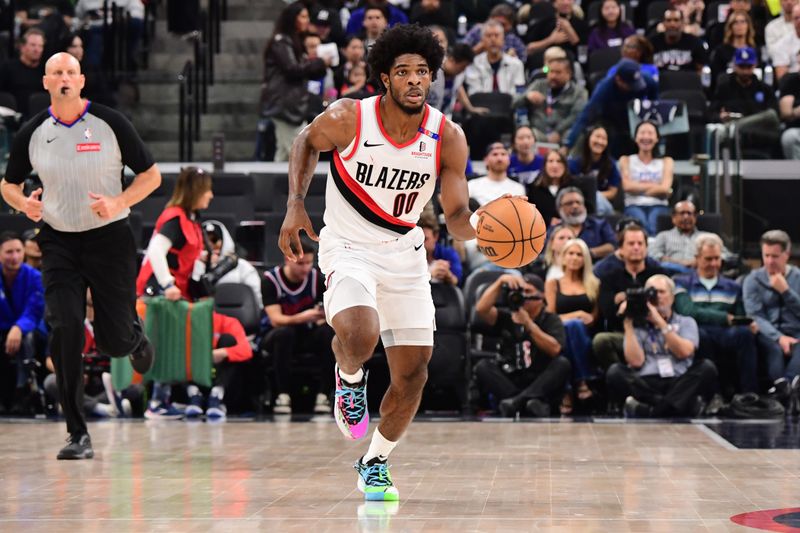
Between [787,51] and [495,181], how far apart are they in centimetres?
494

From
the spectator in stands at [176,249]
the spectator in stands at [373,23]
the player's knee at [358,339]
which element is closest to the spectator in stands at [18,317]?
the spectator in stands at [176,249]

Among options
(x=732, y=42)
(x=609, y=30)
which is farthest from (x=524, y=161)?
(x=732, y=42)

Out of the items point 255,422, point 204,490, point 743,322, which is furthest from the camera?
point 743,322

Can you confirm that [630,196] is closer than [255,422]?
No

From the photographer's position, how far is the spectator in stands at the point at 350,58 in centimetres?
1474

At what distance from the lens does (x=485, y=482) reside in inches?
273

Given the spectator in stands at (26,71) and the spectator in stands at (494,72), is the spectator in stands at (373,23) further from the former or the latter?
the spectator in stands at (26,71)

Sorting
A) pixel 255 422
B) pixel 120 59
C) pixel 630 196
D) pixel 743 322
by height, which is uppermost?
pixel 120 59

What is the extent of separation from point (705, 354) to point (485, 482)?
4850mm

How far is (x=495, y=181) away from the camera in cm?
1264

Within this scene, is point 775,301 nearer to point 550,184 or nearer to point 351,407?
point 550,184

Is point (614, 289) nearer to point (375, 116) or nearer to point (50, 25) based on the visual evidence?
point (375, 116)

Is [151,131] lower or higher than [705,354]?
higher

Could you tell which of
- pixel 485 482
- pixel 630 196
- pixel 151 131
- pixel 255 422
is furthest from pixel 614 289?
pixel 151 131
